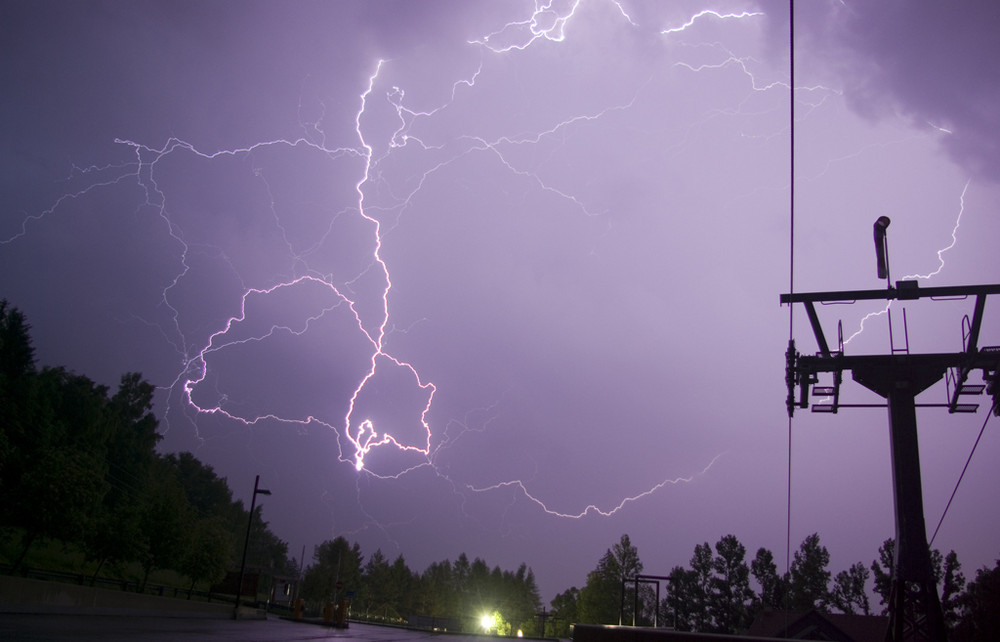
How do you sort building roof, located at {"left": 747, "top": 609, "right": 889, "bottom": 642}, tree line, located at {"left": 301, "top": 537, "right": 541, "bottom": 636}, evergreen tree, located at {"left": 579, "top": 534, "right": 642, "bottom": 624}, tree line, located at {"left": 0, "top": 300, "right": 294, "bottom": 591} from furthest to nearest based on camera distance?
tree line, located at {"left": 301, "top": 537, "right": 541, "bottom": 636}
evergreen tree, located at {"left": 579, "top": 534, "right": 642, "bottom": 624}
building roof, located at {"left": 747, "top": 609, "right": 889, "bottom": 642}
tree line, located at {"left": 0, "top": 300, "right": 294, "bottom": 591}

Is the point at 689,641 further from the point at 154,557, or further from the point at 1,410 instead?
the point at 1,410

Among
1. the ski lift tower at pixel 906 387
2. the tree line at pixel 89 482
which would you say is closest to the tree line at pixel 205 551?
the tree line at pixel 89 482

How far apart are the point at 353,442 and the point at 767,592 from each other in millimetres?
56852

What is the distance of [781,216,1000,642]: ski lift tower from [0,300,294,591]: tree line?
24.7 metres

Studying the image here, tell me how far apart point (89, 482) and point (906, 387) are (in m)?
26.2

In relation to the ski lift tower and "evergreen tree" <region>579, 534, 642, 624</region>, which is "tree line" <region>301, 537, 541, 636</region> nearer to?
"evergreen tree" <region>579, 534, 642, 624</region>

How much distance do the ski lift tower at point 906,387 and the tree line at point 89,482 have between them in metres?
24.7

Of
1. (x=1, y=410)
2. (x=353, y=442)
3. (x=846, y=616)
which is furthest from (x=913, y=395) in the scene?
(x=1, y=410)

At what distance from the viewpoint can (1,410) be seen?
3706 cm

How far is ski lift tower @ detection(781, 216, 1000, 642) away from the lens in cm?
1016

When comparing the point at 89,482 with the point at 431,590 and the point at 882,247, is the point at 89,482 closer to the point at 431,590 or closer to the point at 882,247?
the point at 882,247

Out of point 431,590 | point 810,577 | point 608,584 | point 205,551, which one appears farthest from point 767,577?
point 205,551

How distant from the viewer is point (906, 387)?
11.2 meters

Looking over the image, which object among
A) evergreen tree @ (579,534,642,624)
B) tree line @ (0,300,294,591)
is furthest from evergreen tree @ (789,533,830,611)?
tree line @ (0,300,294,591)
